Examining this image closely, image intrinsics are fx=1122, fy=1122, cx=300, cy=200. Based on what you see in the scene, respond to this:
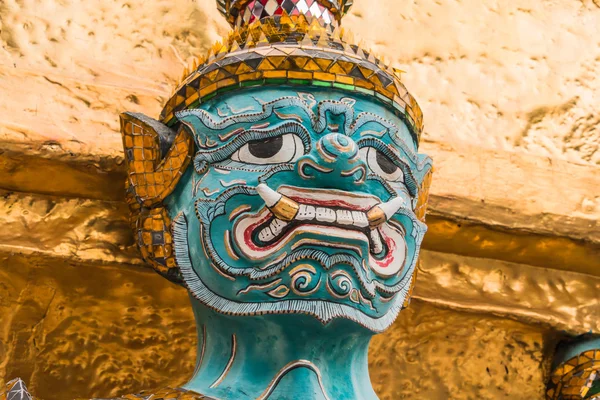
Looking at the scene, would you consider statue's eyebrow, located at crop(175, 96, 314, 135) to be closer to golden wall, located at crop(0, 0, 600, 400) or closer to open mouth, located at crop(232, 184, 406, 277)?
open mouth, located at crop(232, 184, 406, 277)

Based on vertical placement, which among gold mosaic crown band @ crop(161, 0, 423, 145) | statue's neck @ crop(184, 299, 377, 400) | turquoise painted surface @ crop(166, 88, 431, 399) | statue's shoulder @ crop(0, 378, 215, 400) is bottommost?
statue's shoulder @ crop(0, 378, 215, 400)

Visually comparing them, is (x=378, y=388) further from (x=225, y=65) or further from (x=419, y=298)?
(x=225, y=65)

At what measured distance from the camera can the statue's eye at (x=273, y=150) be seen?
278 centimetres

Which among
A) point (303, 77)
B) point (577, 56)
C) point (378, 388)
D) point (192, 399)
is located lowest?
point (192, 399)

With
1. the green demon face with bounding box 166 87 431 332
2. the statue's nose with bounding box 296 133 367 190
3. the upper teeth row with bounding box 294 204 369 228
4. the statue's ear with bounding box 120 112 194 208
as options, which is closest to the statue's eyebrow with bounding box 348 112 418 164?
the green demon face with bounding box 166 87 431 332

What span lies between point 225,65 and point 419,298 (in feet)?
3.83

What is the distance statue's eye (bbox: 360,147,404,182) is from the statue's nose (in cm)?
12

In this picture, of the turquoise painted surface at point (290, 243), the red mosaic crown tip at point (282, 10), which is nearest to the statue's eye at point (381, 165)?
the turquoise painted surface at point (290, 243)

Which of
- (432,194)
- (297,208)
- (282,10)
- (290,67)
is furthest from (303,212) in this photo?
(432,194)

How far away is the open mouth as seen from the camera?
8.65ft

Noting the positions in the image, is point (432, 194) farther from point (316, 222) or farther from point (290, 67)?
point (316, 222)

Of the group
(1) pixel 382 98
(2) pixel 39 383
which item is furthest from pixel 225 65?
(2) pixel 39 383

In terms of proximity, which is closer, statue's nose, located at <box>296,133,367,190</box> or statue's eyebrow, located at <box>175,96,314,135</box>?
statue's nose, located at <box>296,133,367,190</box>

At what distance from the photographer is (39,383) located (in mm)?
3307
